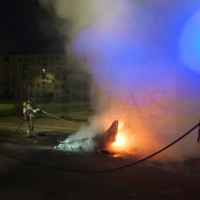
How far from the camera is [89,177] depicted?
4.83 meters

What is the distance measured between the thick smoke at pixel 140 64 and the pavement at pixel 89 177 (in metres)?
1.12

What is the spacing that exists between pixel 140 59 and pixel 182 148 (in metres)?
2.41

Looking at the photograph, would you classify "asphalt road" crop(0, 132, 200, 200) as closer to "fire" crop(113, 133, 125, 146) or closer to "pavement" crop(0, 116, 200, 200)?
"pavement" crop(0, 116, 200, 200)

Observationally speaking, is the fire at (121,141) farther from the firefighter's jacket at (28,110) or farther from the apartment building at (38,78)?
the apartment building at (38,78)

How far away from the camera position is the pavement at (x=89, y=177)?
405 centimetres

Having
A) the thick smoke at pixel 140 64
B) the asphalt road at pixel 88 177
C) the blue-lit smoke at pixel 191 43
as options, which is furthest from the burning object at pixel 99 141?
the blue-lit smoke at pixel 191 43

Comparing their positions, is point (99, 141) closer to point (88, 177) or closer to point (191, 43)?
point (88, 177)

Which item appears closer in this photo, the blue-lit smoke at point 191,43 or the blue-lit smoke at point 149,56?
the blue-lit smoke at point 191,43

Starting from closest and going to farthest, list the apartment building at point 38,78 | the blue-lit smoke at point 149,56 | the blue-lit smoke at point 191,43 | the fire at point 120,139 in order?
the blue-lit smoke at point 191,43
the blue-lit smoke at point 149,56
the fire at point 120,139
the apartment building at point 38,78

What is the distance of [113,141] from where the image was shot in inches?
300

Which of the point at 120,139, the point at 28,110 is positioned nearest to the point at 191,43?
the point at 120,139

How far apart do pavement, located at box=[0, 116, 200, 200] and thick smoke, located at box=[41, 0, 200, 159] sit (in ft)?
3.66

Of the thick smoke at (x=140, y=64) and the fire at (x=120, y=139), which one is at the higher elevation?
the thick smoke at (x=140, y=64)

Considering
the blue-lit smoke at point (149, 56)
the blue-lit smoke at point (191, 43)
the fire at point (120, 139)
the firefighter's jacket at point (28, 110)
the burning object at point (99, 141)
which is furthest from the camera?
the firefighter's jacket at point (28, 110)
